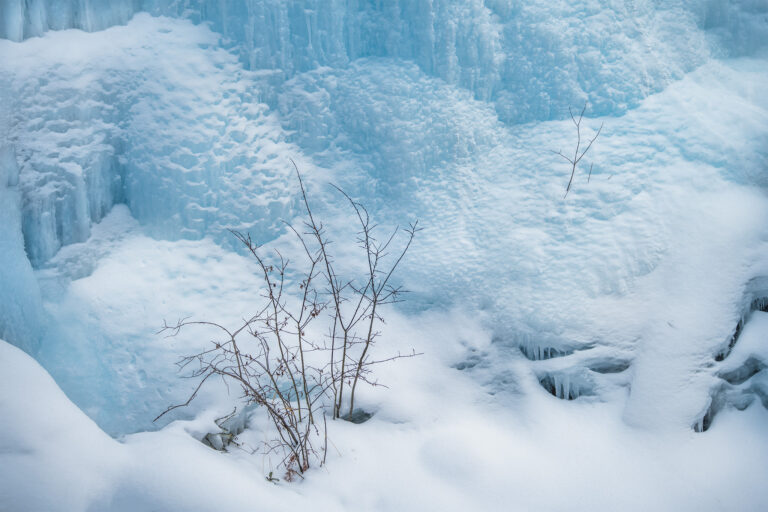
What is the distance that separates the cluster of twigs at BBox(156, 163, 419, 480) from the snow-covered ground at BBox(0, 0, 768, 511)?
0.12 metres

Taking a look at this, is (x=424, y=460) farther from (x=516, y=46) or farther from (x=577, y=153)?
(x=516, y=46)

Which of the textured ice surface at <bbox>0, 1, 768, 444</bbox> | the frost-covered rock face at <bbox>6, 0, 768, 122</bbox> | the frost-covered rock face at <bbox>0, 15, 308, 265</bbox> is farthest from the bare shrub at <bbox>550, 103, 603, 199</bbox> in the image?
the frost-covered rock face at <bbox>0, 15, 308, 265</bbox>

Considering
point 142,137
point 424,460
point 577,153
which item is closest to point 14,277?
point 142,137

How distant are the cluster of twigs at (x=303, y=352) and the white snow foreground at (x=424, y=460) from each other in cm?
18

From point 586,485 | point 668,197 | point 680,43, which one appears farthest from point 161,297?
point 680,43

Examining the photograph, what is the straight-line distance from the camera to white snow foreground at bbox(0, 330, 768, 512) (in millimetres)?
2178

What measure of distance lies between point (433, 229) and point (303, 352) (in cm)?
141

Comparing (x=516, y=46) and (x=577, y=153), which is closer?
(x=577, y=153)

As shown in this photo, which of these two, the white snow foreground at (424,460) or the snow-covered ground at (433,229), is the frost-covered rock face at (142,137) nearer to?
the snow-covered ground at (433,229)

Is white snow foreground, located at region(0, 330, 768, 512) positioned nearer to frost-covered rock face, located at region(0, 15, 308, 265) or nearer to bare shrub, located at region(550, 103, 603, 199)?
frost-covered rock face, located at region(0, 15, 308, 265)

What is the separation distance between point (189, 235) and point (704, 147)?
13.6 feet

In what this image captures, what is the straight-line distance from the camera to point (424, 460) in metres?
3.24

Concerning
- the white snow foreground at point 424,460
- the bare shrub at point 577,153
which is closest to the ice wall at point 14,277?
the white snow foreground at point 424,460

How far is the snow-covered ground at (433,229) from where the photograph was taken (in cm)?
317
